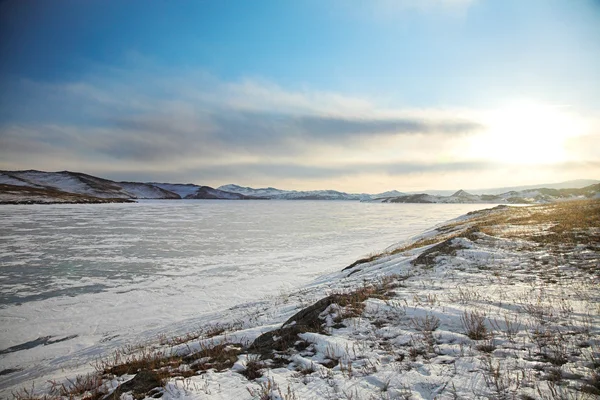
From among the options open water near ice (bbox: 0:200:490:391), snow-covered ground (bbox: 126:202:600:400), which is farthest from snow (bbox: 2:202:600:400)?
open water near ice (bbox: 0:200:490:391)

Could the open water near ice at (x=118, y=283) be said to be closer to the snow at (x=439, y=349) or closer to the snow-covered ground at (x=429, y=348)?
the snow at (x=439, y=349)

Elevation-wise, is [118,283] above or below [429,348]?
below

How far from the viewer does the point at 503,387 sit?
150 inches

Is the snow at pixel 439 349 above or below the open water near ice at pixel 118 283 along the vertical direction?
above

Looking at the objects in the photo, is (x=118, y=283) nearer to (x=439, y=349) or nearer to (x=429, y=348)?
(x=429, y=348)

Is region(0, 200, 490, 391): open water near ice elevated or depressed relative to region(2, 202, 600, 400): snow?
depressed

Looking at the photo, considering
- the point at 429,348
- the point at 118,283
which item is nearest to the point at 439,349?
the point at 429,348

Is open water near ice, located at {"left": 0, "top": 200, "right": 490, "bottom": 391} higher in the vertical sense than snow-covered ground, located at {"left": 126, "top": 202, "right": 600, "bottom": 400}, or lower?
lower

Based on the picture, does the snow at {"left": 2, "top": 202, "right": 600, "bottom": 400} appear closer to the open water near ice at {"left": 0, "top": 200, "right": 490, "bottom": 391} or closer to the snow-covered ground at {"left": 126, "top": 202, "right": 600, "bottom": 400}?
the snow-covered ground at {"left": 126, "top": 202, "right": 600, "bottom": 400}

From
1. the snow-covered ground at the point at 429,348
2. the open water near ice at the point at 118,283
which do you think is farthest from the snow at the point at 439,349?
the open water near ice at the point at 118,283

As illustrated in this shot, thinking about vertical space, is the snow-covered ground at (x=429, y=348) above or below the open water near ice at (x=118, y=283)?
above

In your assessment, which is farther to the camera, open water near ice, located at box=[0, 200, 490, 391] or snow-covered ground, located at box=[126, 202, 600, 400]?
open water near ice, located at box=[0, 200, 490, 391]

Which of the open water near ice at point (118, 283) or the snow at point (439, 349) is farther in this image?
the open water near ice at point (118, 283)

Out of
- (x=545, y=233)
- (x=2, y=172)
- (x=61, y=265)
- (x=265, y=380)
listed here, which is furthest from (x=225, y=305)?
(x=2, y=172)
